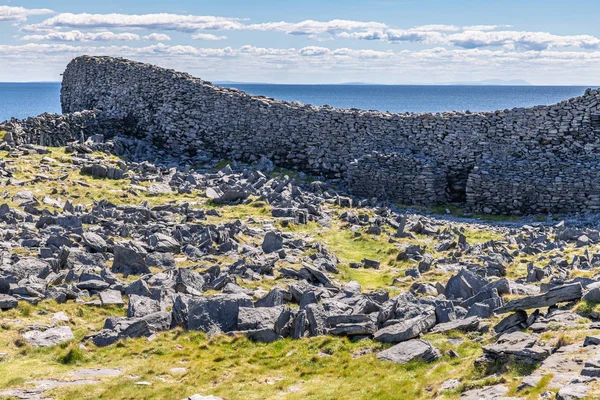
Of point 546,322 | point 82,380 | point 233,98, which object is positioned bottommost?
point 82,380

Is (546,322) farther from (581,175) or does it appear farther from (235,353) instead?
(581,175)

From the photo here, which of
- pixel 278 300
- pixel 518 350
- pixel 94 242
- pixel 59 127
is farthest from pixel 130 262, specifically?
pixel 59 127

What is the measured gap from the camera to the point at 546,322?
16.1 meters

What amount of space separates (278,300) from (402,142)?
67.9ft

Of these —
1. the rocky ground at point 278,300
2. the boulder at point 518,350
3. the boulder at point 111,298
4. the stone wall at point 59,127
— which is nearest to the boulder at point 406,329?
the rocky ground at point 278,300

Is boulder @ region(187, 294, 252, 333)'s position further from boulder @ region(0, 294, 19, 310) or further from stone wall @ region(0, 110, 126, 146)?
stone wall @ region(0, 110, 126, 146)

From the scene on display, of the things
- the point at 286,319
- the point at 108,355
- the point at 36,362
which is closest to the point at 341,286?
the point at 286,319

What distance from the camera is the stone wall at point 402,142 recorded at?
118 ft

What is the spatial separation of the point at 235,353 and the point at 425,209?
2044 centimetres

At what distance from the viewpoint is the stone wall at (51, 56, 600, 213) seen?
36.0m

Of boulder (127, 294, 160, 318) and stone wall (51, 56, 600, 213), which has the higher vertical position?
stone wall (51, 56, 600, 213)

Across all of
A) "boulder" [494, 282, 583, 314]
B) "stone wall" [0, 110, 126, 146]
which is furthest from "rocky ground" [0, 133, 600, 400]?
"stone wall" [0, 110, 126, 146]

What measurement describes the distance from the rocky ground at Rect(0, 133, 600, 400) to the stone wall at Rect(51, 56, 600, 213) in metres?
3.06

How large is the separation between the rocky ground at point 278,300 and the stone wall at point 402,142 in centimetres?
306
